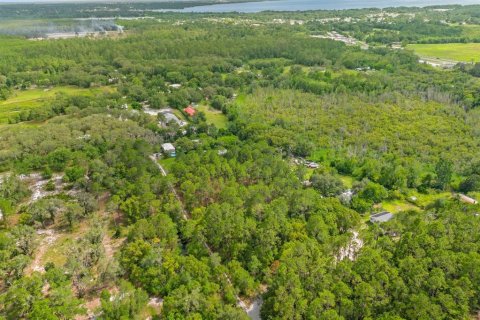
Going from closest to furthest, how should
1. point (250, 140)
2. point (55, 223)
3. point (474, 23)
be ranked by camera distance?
point (55, 223) < point (250, 140) < point (474, 23)

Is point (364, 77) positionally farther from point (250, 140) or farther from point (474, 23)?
point (474, 23)

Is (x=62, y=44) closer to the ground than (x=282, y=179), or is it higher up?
higher up

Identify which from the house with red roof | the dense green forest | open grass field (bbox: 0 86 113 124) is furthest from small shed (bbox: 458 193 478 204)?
open grass field (bbox: 0 86 113 124)

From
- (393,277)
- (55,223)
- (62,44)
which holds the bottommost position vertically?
(55,223)

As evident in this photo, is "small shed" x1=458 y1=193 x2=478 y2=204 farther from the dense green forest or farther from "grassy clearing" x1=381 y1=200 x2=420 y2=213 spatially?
"grassy clearing" x1=381 y1=200 x2=420 y2=213

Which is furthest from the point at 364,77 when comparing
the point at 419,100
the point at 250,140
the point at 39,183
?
the point at 39,183

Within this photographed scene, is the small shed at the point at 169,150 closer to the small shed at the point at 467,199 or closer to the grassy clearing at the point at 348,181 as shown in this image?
the grassy clearing at the point at 348,181

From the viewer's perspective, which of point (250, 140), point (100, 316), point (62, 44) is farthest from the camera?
point (62, 44)
